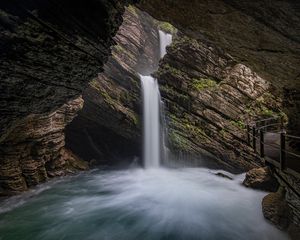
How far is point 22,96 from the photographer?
816cm

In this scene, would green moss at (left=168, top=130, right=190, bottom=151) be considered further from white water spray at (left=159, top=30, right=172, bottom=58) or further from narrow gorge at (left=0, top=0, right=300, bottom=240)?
white water spray at (left=159, top=30, right=172, bottom=58)

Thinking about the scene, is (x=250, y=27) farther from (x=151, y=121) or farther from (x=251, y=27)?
(x=151, y=121)

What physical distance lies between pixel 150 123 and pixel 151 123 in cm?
8

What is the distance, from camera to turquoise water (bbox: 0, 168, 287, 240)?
9.99m

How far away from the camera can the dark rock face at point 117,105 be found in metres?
19.5

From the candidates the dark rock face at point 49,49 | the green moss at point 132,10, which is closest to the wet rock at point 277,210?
the dark rock face at point 49,49

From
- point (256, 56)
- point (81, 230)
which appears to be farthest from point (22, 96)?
point (256, 56)

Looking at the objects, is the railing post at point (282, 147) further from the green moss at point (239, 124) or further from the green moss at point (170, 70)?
the green moss at point (170, 70)

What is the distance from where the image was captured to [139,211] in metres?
12.3

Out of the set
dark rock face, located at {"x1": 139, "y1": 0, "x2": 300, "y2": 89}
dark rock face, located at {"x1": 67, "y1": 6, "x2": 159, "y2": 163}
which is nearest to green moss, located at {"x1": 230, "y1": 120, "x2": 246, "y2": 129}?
dark rock face, located at {"x1": 139, "y1": 0, "x2": 300, "y2": 89}

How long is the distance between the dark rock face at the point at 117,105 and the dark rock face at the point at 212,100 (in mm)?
2833

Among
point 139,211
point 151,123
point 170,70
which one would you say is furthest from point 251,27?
point 151,123

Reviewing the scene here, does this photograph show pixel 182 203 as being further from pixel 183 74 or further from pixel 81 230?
pixel 183 74

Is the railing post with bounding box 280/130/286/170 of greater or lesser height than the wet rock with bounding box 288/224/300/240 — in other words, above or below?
above
